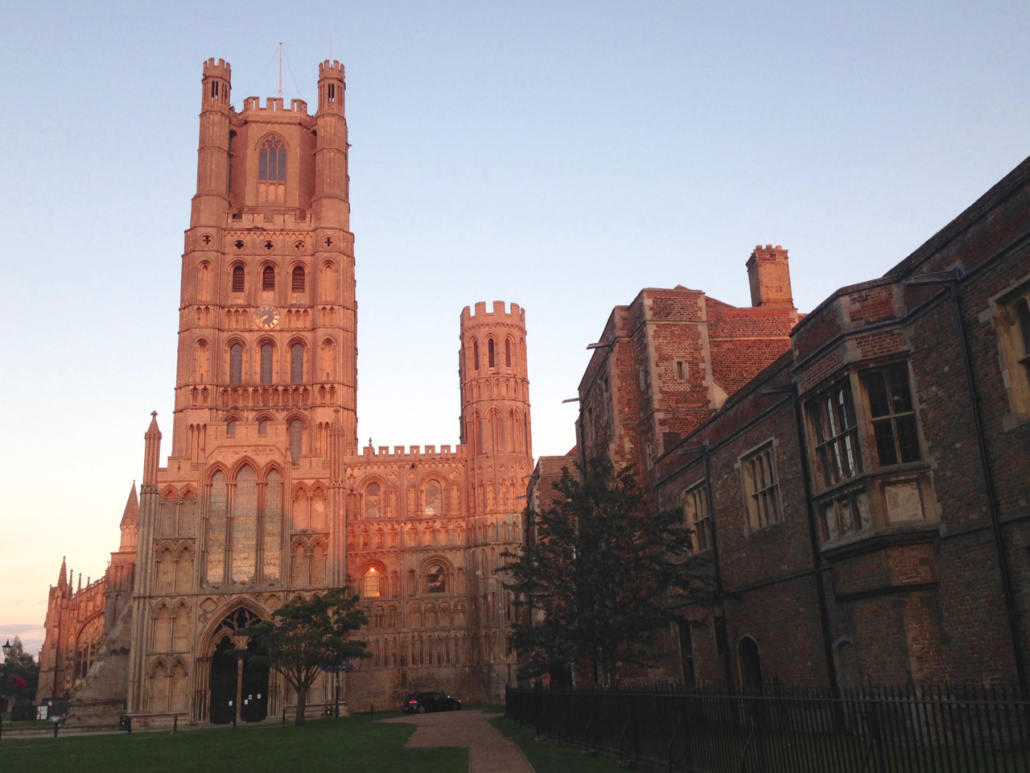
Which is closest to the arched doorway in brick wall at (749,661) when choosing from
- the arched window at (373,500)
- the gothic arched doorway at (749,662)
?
the gothic arched doorway at (749,662)

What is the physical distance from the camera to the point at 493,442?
7256cm

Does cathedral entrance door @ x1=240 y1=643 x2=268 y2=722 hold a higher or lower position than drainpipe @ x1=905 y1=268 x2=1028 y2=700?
Answer: lower

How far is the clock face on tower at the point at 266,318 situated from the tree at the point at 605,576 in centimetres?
4607

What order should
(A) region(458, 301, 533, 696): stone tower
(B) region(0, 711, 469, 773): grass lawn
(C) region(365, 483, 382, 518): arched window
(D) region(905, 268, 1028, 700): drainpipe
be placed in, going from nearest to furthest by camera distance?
(D) region(905, 268, 1028, 700): drainpipe
(B) region(0, 711, 469, 773): grass lawn
(A) region(458, 301, 533, 696): stone tower
(C) region(365, 483, 382, 518): arched window

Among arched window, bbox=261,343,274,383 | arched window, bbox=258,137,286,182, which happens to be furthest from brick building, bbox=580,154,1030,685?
arched window, bbox=258,137,286,182

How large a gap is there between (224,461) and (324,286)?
1915 centimetres

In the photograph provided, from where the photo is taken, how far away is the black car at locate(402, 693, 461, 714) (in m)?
51.0

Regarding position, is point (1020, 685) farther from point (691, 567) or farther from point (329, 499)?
point (329, 499)

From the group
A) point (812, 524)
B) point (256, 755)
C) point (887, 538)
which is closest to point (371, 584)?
point (256, 755)

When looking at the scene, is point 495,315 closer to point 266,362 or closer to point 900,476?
point 266,362

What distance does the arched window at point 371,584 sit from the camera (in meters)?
69.8

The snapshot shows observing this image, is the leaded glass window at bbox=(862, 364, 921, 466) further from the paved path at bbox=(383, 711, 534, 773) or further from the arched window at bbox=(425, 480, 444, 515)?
the arched window at bbox=(425, 480, 444, 515)

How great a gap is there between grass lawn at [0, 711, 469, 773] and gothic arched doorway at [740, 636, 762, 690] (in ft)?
21.2

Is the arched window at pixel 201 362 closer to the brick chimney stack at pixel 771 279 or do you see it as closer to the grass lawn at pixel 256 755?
the grass lawn at pixel 256 755
